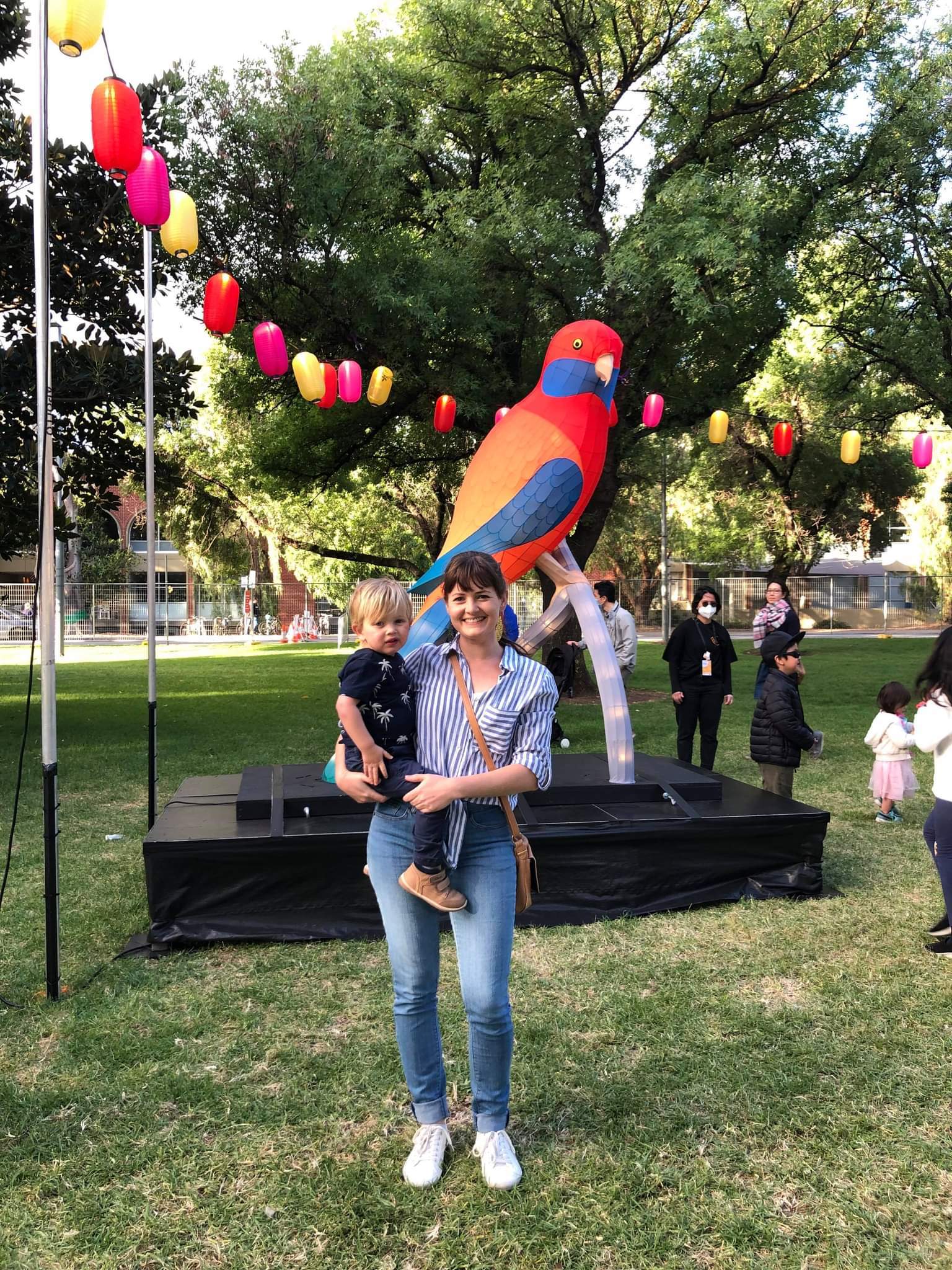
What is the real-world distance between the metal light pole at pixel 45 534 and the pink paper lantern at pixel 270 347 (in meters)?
3.02

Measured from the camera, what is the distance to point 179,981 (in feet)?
14.0

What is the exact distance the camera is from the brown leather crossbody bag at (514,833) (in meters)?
2.49

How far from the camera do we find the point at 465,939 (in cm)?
259

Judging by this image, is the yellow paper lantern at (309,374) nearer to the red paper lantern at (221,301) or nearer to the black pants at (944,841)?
the red paper lantern at (221,301)

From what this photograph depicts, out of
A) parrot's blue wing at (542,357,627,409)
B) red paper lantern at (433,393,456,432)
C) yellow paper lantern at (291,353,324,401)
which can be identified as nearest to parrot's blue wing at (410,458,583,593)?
parrot's blue wing at (542,357,627,409)

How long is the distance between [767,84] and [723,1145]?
13314 millimetres

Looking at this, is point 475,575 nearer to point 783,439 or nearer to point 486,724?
point 486,724

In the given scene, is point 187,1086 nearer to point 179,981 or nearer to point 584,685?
point 179,981

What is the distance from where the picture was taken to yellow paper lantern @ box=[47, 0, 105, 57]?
3.80 m

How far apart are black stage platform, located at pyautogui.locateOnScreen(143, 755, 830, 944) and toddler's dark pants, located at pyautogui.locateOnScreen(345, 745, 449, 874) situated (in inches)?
93.2

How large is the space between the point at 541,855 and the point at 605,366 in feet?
9.76

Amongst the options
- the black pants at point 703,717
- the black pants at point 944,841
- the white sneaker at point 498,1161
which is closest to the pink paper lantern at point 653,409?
the black pants at point 703,717

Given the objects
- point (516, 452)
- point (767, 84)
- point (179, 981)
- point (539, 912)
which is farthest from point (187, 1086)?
point (767, 84)

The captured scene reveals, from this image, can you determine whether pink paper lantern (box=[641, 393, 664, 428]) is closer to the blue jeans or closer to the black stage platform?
the black stage platform
